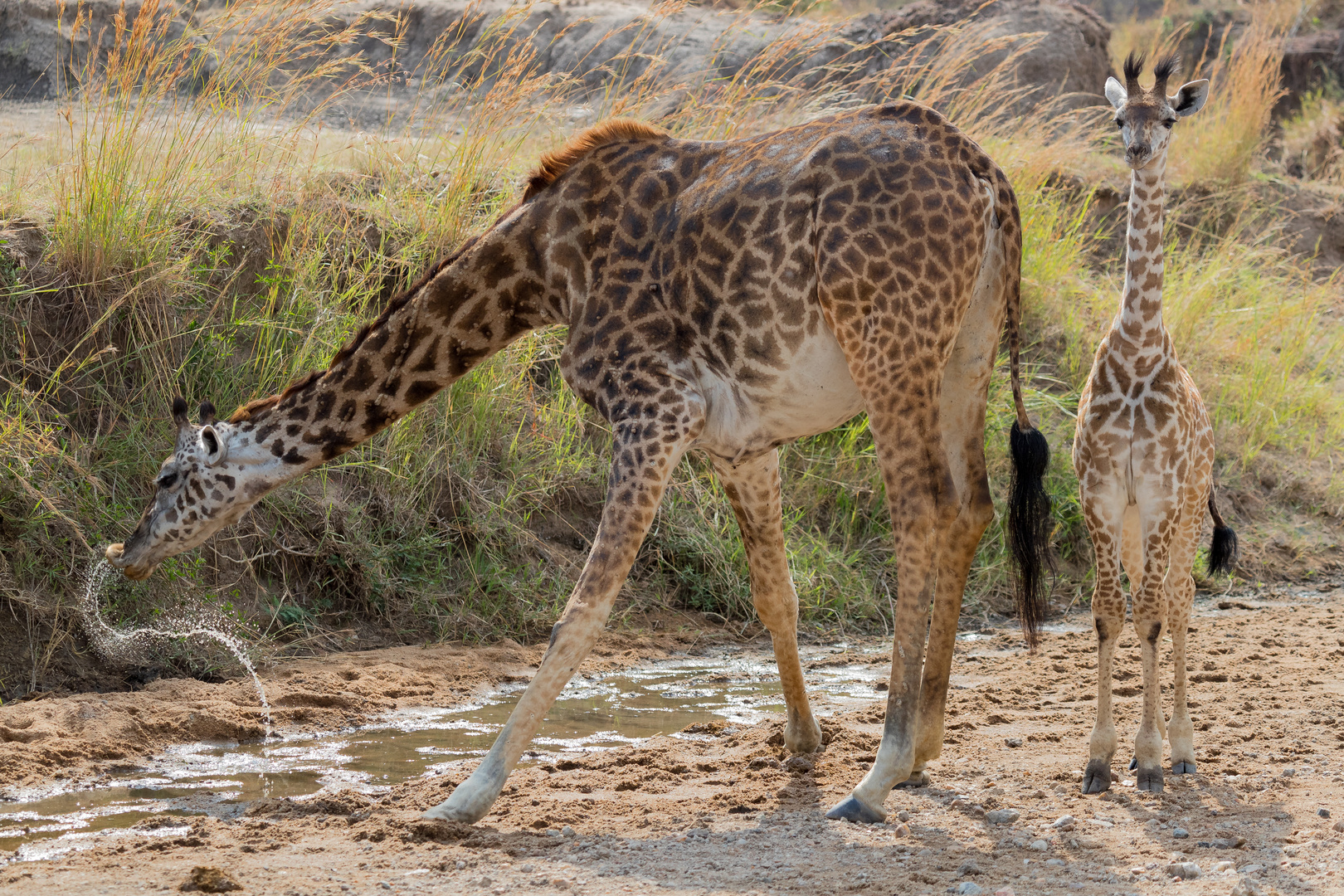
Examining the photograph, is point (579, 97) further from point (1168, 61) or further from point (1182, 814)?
point (1182, 814)

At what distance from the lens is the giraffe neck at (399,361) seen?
15.9 feet

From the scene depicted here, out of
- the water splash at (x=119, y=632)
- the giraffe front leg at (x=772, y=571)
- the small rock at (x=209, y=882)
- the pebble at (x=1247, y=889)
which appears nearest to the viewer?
the pebble at (x=1247, y=889)

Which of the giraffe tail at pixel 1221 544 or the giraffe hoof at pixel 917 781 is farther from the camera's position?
the giraffe tail at pixel 1221 544

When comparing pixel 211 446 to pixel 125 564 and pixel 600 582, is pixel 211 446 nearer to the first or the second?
pixel 125 564

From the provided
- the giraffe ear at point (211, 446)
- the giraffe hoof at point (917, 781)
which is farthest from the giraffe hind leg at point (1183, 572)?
the giraffe ear at point (211, 446)

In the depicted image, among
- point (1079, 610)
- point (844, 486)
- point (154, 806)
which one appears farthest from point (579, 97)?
point (154, 806)

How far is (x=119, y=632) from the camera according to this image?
562cm

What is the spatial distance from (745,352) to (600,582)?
0.91 metres

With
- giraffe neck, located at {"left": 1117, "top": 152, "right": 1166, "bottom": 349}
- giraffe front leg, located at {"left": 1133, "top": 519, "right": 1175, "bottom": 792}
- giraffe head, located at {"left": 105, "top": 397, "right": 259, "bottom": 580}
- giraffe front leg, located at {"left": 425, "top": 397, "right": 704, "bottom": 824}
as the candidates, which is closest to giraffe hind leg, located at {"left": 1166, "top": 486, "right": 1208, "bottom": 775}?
giraffe front leg, located at {"left": 1133, "top": 519, "right": 1175, "bottom": 792}

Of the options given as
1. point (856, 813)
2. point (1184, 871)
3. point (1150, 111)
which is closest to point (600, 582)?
point (856, 813)

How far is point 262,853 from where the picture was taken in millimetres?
3752

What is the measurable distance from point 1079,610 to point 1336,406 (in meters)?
3.66

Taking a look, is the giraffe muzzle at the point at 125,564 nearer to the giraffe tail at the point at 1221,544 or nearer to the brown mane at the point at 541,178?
the brown mane at the point at 541,178

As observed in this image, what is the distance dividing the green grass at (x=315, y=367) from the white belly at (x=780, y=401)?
245 centimetres
